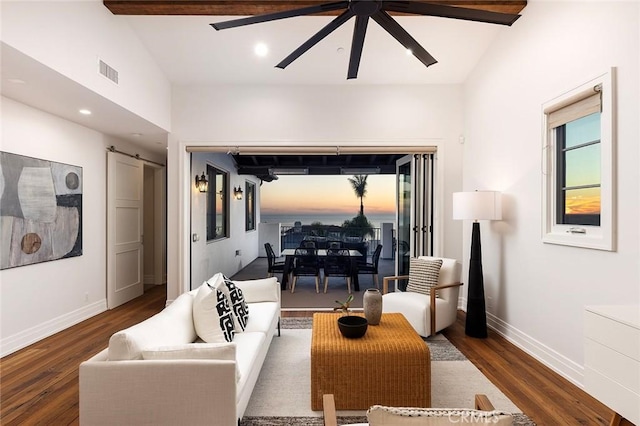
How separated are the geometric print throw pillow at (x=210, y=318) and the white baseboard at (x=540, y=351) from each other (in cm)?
274

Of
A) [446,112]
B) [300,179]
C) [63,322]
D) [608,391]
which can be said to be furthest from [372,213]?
[608,391]

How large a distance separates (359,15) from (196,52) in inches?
115

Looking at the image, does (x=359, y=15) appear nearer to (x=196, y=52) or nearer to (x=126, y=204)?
(x=196, y=52)

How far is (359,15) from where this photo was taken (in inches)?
85.0

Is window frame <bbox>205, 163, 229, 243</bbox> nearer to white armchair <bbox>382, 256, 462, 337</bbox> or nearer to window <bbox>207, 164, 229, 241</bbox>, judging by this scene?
window <bbox>207, 164, 229, 241</bbox>

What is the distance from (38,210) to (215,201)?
3358 mm

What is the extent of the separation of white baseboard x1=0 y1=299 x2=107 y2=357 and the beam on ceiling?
3.43 metres

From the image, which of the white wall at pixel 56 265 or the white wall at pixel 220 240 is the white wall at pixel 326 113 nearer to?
the white wall at pixel 220 240

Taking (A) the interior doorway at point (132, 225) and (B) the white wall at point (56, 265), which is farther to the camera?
(A) the interior doorway at point (132, 225)

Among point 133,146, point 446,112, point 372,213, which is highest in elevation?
point 446,112

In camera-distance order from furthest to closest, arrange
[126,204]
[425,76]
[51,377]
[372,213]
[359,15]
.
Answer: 1. [372,213]
2. [126,204]
3. [425,76]
4. [51,377]
5. [359,15]

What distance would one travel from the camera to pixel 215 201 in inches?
270

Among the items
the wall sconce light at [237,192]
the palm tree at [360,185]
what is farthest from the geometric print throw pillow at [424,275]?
the palm tree at [360,185]

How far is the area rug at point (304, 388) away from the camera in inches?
88.0
